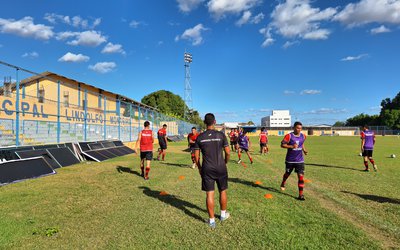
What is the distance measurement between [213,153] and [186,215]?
1454mm

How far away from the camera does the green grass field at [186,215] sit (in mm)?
4500

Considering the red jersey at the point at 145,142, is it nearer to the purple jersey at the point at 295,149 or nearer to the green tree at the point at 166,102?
the purple jersey at the point at 295,149

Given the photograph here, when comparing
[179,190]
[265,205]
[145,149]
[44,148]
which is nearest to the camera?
[265,205]

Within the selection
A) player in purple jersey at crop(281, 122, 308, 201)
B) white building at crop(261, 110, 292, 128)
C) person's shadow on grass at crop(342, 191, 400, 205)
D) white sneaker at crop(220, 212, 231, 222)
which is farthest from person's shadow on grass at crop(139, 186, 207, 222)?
white building at crop(261, 110, 292, 128)

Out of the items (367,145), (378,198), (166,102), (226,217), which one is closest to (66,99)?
(226,217)

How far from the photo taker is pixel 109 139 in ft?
66.6

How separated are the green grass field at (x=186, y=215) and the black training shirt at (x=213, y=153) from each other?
939 mm

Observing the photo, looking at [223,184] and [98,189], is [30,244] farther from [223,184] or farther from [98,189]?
[98,189]

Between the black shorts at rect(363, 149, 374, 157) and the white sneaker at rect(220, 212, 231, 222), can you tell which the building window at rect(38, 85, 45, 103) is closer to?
the white sneaker at rect(220, 212, 231, 222)

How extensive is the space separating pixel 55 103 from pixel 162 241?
12.2 meters

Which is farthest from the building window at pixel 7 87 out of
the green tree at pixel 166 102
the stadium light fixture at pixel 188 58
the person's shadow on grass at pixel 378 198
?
the stadium light fixture at pixel 188 58

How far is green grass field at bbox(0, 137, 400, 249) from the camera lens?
4.50 m

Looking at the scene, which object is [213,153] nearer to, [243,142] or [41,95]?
[243,142]

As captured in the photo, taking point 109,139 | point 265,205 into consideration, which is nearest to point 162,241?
point 265,205
